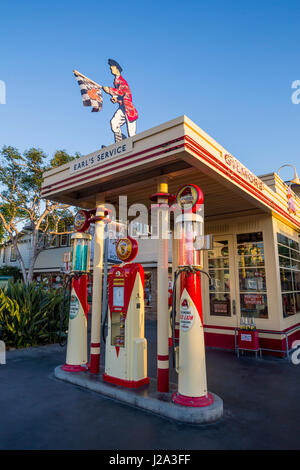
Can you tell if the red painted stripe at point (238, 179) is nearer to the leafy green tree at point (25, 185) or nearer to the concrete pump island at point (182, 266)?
the concrete pump island at point (182, 266)

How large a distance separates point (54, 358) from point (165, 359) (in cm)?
378

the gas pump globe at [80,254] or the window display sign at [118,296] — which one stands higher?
the gas pump globe at [80,254]

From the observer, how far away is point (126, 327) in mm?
4664

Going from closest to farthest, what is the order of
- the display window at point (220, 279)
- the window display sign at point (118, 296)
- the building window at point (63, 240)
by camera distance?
the window display sign at point (118, 296) < the display window at point (220, 279) < the building window at point (63, 240)

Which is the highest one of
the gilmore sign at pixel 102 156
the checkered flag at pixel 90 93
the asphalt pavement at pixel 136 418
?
the checkered flag at pixel 90 93

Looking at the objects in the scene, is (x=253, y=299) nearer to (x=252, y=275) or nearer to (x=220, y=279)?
(x=252, y=275)

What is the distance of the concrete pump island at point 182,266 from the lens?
3943 millimetres

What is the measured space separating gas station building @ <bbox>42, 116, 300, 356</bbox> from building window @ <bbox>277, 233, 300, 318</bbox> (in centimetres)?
3

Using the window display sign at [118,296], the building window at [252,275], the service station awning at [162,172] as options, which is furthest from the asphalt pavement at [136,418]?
the service station awning at [162,172]

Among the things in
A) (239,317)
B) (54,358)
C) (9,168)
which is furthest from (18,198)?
(239,317)

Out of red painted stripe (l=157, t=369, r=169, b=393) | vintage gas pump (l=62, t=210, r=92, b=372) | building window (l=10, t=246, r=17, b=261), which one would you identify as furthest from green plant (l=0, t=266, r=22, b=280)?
red painted stripe (l=157, t=369, r=169, b=393)

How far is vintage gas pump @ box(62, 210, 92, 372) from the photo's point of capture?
5395 millimetres

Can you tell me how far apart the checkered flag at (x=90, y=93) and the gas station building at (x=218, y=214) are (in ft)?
3.86

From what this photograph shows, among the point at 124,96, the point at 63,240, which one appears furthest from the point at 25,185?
the point at 124,96
